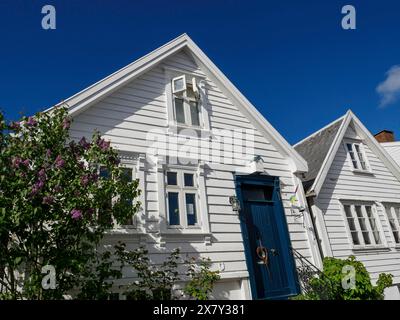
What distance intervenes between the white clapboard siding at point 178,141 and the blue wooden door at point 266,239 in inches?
11.0

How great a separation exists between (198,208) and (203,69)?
4520 mm

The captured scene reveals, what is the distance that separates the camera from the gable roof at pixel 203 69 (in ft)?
26.3

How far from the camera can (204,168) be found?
931 cm

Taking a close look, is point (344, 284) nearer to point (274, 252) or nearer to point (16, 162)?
point (274, 252)

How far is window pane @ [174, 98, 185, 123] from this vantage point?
32.1 feet

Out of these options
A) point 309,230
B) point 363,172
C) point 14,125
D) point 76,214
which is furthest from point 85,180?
point 363,172

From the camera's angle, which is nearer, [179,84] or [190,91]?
[179,84]

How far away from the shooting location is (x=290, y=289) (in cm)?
950

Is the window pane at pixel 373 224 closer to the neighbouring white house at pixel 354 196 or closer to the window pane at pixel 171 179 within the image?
the neighbouring white house at pixel 354 196

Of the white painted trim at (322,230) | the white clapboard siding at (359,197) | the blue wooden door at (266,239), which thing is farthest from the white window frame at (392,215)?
the blue wooden door at (266,239)

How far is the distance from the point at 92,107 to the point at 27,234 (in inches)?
144

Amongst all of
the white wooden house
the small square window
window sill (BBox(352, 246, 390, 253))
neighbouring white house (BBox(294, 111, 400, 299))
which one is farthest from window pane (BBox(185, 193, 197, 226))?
the white wooden house

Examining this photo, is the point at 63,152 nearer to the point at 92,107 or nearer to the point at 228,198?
the point at 92,107
